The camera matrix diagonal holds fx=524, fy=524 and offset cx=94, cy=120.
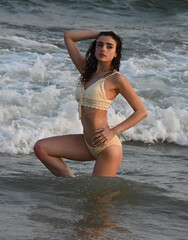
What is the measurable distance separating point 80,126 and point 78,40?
10.1ft

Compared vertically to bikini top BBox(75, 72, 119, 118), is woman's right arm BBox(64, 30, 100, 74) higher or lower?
higher

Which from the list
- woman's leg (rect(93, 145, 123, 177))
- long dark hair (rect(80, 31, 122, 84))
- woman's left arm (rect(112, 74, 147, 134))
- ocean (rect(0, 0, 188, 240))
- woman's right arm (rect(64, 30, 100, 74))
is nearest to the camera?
ocean (rect(0, 0, 188, 240))

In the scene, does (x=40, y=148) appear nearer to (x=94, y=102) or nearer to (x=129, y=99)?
(x=94, y=102)

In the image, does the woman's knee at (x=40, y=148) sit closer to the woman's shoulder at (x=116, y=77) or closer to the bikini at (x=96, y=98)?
Answer: the bikini at (x=96, y=98)

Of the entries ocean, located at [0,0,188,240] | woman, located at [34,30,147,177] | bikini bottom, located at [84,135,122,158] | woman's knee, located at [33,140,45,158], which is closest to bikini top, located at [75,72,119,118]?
woman, located at [34,30,147,177]

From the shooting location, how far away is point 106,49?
4727mm

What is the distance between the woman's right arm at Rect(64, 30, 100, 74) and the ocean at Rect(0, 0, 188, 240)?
1.08 meters

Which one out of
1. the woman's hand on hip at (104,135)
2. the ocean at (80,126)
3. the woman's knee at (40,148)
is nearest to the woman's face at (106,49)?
the woman's hand on hip at (104,135)

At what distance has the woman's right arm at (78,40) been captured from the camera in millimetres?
4977

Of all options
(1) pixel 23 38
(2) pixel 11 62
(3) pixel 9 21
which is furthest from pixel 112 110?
(3) pixel 9 21

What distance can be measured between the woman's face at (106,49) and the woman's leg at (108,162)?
2.63 ft

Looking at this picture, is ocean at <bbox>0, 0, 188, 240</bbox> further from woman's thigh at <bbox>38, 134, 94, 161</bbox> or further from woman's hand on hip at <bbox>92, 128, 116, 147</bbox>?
woman's hand on hip at <bbox>92, 128, 116, 147</bbox>

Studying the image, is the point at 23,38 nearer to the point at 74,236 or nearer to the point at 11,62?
the point at 11,62

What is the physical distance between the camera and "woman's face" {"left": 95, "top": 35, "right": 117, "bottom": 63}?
15.5ft
